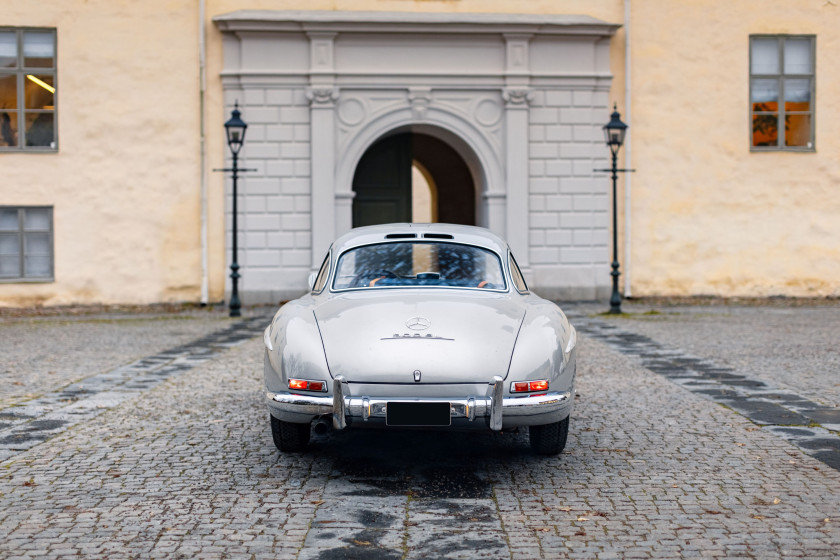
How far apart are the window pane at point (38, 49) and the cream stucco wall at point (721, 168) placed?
11456 mm

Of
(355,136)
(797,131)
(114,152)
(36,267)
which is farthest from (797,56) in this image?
(36,267)

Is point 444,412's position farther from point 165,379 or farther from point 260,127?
point 260,127

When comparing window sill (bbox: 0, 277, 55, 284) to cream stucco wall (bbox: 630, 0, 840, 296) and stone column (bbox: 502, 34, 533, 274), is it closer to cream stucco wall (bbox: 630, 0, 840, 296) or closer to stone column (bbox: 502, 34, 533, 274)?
stone column (bbox: 502, 34, 533, 274)

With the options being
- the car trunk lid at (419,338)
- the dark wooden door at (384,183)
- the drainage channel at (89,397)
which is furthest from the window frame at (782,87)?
the car trunk lid at (419,338)

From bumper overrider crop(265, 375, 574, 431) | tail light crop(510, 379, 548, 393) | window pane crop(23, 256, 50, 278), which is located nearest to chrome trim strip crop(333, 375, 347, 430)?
bumper overrider crop(265, 375, 574, 431)

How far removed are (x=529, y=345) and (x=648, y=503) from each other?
1079mm

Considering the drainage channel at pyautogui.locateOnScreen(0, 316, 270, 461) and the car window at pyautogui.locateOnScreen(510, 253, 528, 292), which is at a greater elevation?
the car window at pyautogui.locateOnScreen(510, 253, 528, 292)

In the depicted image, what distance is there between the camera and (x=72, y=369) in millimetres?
10086

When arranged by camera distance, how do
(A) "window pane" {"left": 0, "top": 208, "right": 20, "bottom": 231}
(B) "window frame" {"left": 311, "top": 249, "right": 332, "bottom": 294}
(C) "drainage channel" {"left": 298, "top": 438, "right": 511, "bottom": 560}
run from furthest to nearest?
(A) "window pane" {"left": 0, "top": 208, "right": 20, "bottom": 231}
(B) "window frame" {"left": 311, "top": 249, "right": 332, "bottom": 294}
(C) "drainage channel" {"left": 298, "top": 438, "right": 511, "bottom": 560}

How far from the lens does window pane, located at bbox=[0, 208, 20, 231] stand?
1870 cm

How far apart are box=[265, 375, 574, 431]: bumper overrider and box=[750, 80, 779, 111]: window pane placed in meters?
16.3

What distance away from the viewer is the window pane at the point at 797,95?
1993 centimetres

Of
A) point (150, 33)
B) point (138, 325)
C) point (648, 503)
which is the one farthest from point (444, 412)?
point (150, 33)

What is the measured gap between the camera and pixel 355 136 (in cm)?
1889
